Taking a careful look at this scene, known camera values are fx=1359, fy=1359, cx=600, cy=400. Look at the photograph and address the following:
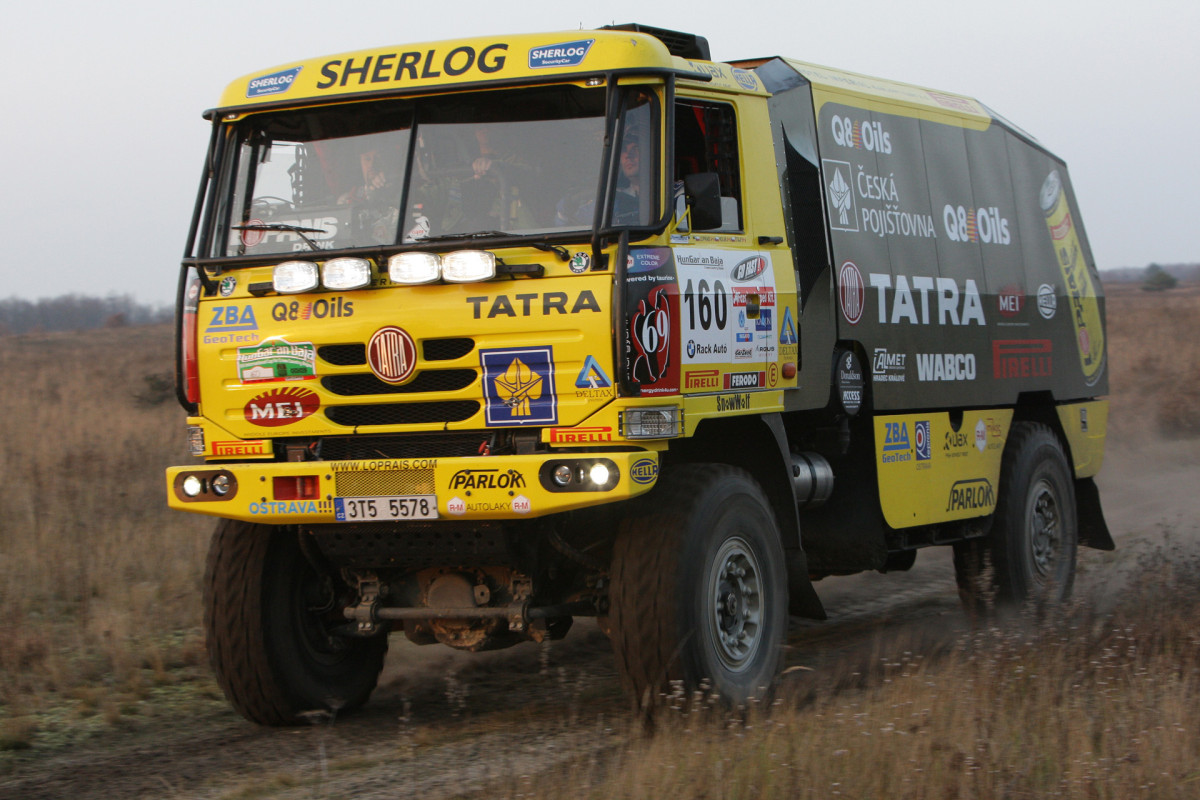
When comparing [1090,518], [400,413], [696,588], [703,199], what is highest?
[703,199]

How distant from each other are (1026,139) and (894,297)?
9.72 ft

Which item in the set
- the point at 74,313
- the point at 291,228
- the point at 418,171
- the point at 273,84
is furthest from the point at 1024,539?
the point at 74,313

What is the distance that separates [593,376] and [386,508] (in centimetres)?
110

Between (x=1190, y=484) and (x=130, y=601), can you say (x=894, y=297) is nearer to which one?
(x=130, y=601)

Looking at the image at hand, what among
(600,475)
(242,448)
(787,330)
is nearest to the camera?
(600,475)

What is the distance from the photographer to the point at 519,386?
5941 millimetres

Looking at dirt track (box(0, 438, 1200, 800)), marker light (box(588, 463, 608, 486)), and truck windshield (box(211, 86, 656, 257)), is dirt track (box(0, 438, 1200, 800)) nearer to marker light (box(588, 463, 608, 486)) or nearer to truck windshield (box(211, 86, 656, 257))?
marker light (box(588, 463, 608, 486))

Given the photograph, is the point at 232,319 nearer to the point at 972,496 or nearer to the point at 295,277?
the point at 295,277

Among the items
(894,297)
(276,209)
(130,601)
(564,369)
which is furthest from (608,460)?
(130,601)

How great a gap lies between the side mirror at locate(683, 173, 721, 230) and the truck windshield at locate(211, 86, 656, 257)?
220 millimetres

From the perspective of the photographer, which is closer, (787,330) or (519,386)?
(519,386)

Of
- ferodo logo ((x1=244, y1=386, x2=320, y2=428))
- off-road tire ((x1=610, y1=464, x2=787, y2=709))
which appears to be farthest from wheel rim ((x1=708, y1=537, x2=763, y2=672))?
ferodo logo ((x1=244, y1=386, x2=320, y2=428))

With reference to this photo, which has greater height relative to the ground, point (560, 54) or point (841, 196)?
point (560, 54)

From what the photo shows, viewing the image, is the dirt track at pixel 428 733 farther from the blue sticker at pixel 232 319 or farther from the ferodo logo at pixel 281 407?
the blue sticker at pixel 232 319
